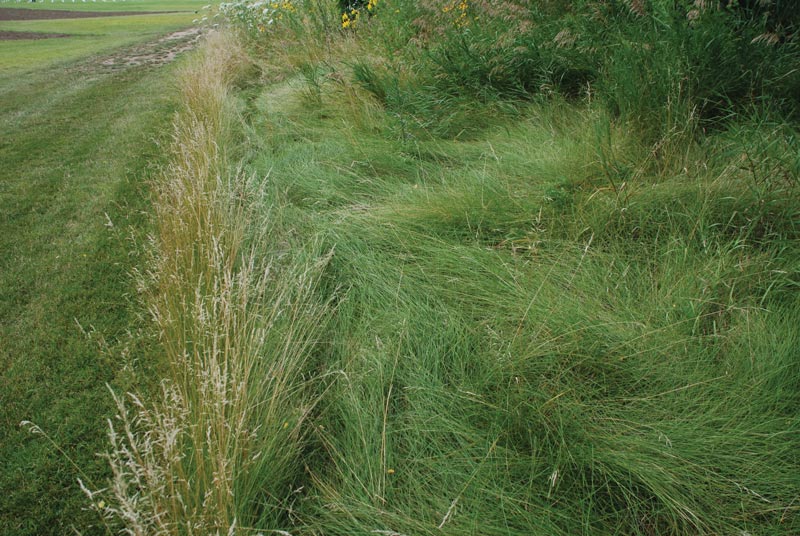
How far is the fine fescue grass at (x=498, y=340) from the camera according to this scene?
1471 millimetres

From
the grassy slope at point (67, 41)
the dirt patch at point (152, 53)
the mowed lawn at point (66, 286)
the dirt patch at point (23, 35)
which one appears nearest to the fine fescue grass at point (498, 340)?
the mowed lawn at point (66, 286)

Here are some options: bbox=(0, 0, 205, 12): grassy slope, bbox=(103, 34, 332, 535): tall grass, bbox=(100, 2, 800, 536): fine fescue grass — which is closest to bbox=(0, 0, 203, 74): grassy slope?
bbox=(103, 34, 332, 535): tall grass

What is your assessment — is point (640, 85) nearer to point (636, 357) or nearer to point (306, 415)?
point (636, 357)

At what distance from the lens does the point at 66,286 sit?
9.92 ft

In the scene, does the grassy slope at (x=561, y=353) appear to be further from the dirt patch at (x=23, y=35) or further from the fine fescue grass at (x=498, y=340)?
the dirt patch at (x=23, y=35)

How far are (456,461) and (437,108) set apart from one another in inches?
129

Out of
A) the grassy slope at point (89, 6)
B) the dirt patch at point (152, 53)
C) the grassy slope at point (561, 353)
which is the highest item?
the grassy slope at point (89, 6)

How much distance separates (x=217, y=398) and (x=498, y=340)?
102 centimetres

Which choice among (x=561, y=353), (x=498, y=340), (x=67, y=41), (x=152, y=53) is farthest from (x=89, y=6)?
(x=561, y=353)

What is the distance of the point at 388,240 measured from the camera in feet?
9.04

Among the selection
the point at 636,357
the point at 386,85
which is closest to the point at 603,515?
the point at 636,357

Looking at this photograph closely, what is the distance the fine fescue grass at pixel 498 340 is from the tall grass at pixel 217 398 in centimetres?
2

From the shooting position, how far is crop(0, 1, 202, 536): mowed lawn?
6.20 ft

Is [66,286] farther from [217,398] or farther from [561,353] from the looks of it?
[561,353]
